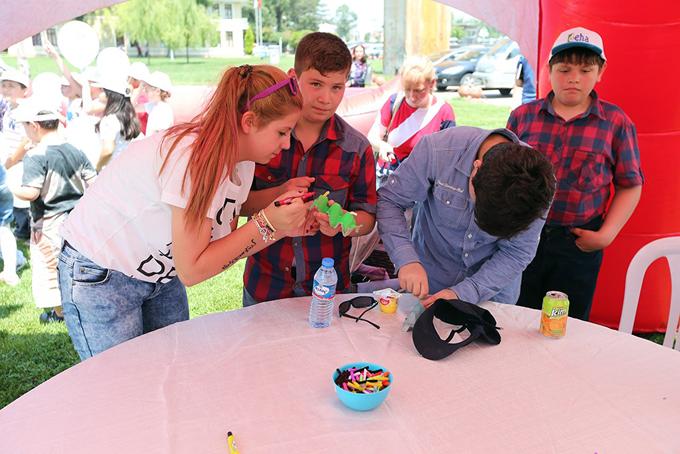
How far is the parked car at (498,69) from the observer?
15016mm

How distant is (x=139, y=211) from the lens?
1633 mm

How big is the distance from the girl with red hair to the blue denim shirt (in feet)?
1.53

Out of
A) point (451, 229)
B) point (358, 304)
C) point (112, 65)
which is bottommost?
point (358, 304)

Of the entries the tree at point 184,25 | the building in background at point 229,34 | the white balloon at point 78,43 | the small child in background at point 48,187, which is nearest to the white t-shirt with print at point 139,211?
the small child in background at point 48,187

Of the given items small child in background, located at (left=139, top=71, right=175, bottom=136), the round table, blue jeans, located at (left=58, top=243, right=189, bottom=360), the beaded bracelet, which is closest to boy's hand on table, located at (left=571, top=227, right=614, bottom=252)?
the round table

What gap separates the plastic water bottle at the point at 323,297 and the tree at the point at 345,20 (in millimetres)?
30781

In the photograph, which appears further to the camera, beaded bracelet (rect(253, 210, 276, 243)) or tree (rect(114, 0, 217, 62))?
tree (rect(114, 0, 217, 62))

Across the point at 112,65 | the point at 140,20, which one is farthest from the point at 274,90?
the point at 140,20

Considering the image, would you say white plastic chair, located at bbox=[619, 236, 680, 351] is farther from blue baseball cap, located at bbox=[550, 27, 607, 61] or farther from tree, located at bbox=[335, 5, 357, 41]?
tree, located at bbox=[335, 5, 357, 41]

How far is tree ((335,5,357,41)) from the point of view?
3195 cm

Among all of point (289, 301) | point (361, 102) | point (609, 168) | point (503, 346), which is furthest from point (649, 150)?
point (361, 102)

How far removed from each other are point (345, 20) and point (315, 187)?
33.1 m

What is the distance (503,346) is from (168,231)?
1002 millimetres

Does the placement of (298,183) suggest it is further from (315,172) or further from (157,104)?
(157,104)
